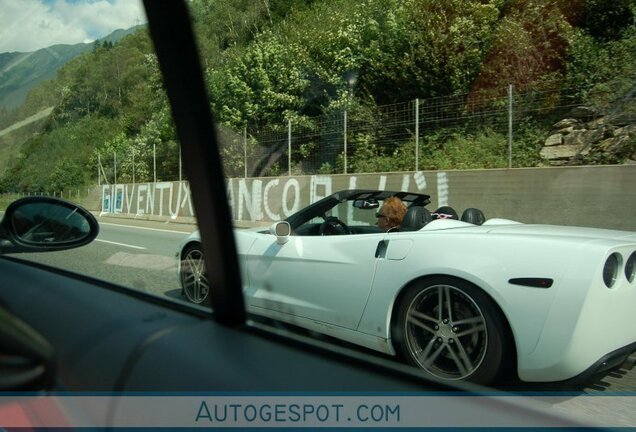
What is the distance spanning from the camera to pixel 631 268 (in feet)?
10.5

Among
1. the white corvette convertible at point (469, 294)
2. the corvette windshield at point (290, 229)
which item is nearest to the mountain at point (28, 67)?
the corvette windshield at point (290, 229)

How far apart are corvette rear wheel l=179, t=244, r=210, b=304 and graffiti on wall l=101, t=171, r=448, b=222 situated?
157mm

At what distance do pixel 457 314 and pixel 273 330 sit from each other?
1.78 meters

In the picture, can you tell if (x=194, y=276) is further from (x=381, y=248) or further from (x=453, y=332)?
(x=381, y=248)

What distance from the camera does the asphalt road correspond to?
2.13m

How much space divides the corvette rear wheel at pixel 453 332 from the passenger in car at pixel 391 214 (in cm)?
106

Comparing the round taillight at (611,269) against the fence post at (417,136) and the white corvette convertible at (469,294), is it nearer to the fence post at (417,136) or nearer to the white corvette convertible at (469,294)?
the white corvette convertible at (469,294)

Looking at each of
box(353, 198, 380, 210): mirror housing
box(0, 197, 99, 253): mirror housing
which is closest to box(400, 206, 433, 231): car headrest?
box(353, 198, 380, 210): mirror housing

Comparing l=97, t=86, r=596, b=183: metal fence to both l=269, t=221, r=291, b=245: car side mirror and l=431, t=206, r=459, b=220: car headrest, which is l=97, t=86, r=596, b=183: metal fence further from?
l=431, t=206, r=459, b=220: car headrest

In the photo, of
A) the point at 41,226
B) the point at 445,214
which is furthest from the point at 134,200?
the point at 445,214

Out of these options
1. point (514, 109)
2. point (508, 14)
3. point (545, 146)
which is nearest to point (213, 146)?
point (545, 146)

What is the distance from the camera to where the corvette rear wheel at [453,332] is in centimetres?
304

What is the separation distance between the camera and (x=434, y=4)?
19.4 m

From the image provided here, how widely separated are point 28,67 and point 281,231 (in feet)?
7.25
